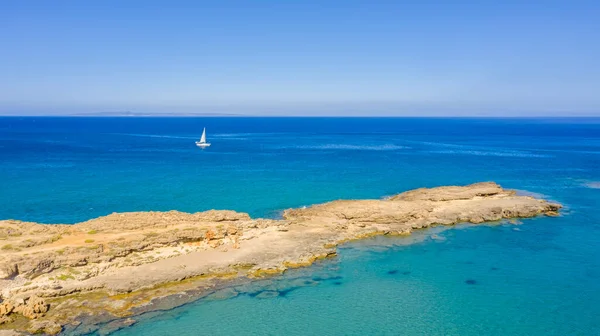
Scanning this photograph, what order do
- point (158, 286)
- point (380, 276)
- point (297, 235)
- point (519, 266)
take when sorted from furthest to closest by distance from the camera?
point (297, 235)
point (519, 266)
point (380, 276)
point (158, 286)

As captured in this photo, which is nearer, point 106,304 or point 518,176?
point 106,304

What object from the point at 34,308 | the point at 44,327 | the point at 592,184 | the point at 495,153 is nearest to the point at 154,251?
the point at 34,308

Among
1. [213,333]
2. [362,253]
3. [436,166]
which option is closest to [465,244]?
[362,253]

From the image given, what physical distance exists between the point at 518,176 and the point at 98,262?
6605 centimetres

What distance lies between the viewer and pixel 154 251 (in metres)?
31.5

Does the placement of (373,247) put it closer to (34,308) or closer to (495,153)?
(34,308)

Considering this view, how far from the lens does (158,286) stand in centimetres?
2786

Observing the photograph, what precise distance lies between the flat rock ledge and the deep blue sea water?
2338 millimetres

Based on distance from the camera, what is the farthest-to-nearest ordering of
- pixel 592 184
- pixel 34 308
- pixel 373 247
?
pixel 592 184 < pixel 373 247 < pixel 34 308

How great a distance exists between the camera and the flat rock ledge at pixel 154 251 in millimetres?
25156

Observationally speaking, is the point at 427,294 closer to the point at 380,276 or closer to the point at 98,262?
the point at 380,276

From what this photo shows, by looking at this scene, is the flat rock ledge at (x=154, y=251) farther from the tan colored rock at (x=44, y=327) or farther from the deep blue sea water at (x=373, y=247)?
the deep blue sea water at (x=373, y=247)

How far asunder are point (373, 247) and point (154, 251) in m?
18.1

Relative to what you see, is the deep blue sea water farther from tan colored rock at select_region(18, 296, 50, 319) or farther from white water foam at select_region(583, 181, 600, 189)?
tan colored rock at select_region(18, 296, 50, 319)
